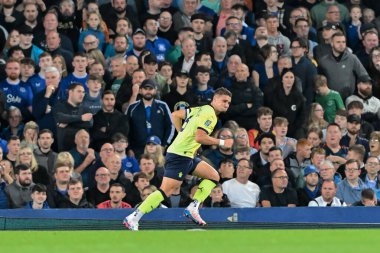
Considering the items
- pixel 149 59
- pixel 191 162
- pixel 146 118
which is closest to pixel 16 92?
pixel 146 118

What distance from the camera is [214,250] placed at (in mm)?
13102

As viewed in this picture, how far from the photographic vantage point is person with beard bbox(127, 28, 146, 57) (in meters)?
21.8

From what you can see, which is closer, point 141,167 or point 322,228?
point 322,228

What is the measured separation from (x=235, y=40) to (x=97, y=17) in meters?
2.28

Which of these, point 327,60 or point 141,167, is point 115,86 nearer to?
point 141,167

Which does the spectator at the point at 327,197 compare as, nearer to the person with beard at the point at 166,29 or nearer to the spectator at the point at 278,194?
the spectator at the point at 278,194

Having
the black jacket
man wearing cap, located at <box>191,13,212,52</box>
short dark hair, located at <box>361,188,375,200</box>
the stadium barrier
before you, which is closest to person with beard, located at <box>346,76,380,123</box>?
the black jacket

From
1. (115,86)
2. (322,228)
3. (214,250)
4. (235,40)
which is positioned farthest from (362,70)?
(214,250)

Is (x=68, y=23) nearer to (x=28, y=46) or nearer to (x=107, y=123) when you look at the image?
(x=28, y=46)

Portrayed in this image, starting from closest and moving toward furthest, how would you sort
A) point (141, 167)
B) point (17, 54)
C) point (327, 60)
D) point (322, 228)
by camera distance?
point (322, 228), point (141, 167), point (17, 54), point (327, 60)

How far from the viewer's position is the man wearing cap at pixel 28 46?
69.9 feet

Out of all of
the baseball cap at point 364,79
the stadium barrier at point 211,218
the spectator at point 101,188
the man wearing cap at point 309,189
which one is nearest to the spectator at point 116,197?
the spectator at point 101,188

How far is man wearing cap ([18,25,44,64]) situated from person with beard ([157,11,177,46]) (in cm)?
230

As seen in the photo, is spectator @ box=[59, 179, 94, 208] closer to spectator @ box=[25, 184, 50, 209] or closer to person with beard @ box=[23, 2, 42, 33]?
spectator @ box=[25, 184, 50, 209]
